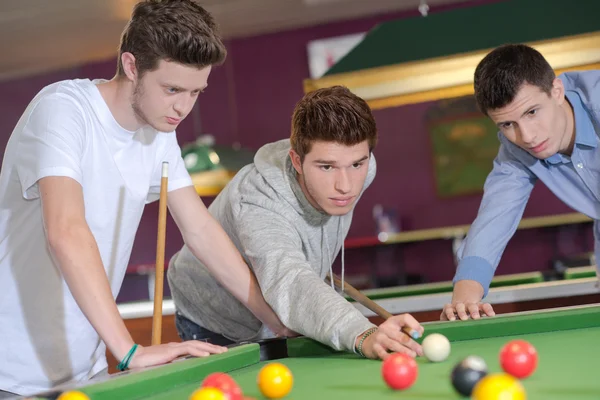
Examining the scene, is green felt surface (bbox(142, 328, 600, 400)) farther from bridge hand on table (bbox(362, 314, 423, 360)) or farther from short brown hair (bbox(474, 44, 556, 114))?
→ short brown hair (bbox(474, 44, 556, 114))

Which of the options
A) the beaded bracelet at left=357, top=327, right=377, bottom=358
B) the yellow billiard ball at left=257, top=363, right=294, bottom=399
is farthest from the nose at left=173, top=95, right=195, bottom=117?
the yellow billiard ball at left=257, top=363, right=294, bottom=399

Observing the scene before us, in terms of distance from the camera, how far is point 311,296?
2.06m

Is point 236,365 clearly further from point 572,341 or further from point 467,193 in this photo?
point 467,193

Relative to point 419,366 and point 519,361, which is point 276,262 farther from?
point 519,361

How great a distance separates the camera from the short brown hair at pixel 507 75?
2432 mm

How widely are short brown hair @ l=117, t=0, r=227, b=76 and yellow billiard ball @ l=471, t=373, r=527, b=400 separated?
121cm

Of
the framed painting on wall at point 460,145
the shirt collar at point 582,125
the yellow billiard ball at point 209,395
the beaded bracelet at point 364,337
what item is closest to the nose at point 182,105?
the beaded bracelet at point 364,337

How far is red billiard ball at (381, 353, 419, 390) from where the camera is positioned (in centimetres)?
135

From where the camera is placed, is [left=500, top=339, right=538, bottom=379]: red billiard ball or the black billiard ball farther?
[left=500, top=339, right=538, bottom=379]: red billiard ball

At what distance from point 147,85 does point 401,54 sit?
178 centimetres

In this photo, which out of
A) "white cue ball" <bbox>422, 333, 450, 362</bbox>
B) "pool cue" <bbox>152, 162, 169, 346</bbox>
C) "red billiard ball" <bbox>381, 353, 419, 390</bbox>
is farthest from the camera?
"pool cue" <bbox>152, 162, 169, 346</bbox>

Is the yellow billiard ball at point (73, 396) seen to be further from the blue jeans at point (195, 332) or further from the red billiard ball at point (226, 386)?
the blue jeans at point (195, 332)

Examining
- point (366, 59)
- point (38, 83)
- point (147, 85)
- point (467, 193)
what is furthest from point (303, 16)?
point (147, 85)

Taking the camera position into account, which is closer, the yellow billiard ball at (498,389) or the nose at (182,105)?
the yellow billiard ball at (498,389)
